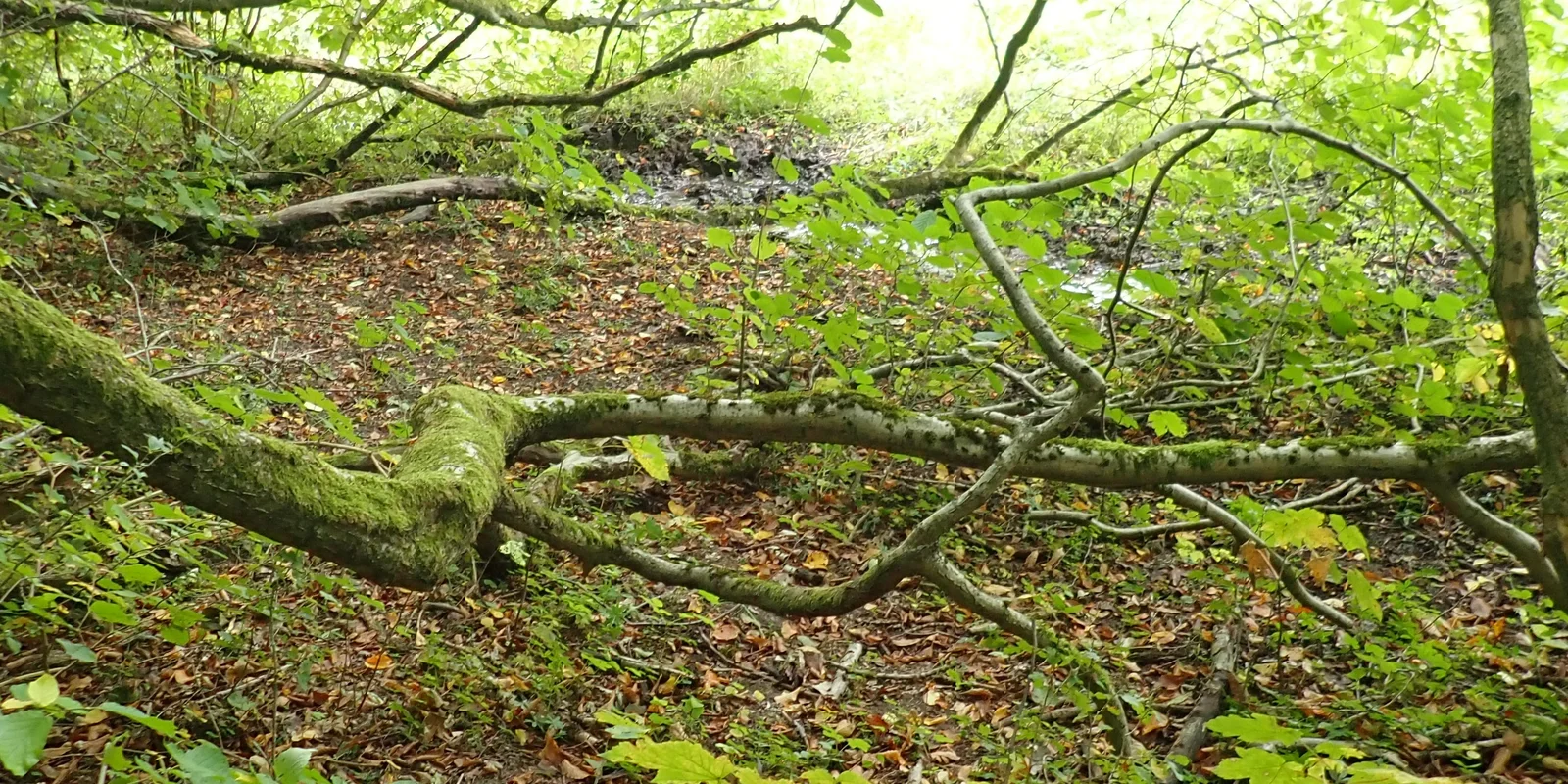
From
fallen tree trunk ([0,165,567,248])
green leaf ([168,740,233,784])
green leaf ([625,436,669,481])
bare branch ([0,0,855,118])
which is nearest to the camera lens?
green leaf ([168,740,233,784])

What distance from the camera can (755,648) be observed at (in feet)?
12.4

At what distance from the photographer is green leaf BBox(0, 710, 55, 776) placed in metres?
1.11

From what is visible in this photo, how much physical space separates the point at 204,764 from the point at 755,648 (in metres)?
2.71

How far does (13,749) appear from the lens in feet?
3.67

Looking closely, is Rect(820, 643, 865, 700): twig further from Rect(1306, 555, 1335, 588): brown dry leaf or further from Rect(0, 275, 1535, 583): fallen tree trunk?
Rect(1306, 555, 1335, 588): brown dry leaf

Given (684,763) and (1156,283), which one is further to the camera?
(1156,283)

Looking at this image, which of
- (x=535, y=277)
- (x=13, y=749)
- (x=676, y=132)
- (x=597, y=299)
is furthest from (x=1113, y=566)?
(x=676, y=132)

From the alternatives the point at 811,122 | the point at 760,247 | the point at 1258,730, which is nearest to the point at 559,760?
the point at 760,247

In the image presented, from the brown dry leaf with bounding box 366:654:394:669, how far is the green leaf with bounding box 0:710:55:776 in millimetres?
1881

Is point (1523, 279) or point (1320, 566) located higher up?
point (1523, 279)

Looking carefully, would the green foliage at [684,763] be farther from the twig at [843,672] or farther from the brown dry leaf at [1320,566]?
the twig at [843,672]

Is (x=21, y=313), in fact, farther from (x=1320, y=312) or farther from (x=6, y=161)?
(x=1320, y=312)

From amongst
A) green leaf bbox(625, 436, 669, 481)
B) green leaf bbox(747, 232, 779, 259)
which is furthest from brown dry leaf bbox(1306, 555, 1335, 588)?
green leaf bbox(747, 232, 779, 259)

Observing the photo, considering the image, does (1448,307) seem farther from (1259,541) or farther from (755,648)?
(755,648)
